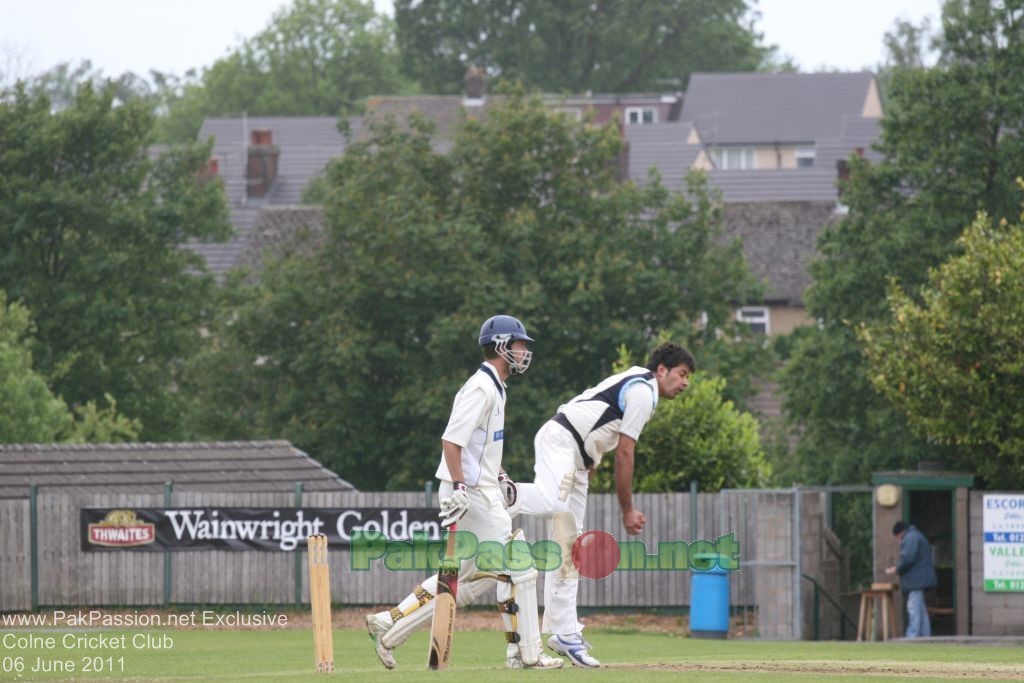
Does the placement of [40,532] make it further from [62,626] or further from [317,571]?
[317,571]

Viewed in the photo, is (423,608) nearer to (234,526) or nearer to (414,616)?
(414,616)

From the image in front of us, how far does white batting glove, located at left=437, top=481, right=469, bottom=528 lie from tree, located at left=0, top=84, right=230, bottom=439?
33191mm

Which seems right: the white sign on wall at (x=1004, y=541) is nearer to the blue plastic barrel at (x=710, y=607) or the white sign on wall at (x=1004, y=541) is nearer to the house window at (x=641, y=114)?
the blue plastic barrel at (x=710, y=607)

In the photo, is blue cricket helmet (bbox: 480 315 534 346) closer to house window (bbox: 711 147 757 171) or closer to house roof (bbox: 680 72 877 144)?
house roof (bbox: 680 72 877 144)

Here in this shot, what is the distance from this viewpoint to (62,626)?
81.4ft

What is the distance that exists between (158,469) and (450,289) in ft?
37.8

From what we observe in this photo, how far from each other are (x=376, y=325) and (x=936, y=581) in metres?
18.9

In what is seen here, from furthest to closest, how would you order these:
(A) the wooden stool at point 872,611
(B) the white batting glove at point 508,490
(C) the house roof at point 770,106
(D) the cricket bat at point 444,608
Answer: (C) the house roof at point 770,106, (A) the wooden stool at point 872,611, (B) the white batting glove at point 508,490, (D) the cricket bat at point 444,608

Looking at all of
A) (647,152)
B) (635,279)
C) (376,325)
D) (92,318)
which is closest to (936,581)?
(635,279)

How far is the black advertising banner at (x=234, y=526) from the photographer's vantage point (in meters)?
27.4

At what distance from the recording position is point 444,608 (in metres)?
11.6

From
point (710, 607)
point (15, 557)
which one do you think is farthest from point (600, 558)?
point (15, 557)

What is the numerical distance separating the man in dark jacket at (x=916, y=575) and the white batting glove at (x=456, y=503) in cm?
1359

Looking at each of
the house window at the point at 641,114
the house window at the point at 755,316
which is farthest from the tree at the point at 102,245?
the house window at the point at 641,114
